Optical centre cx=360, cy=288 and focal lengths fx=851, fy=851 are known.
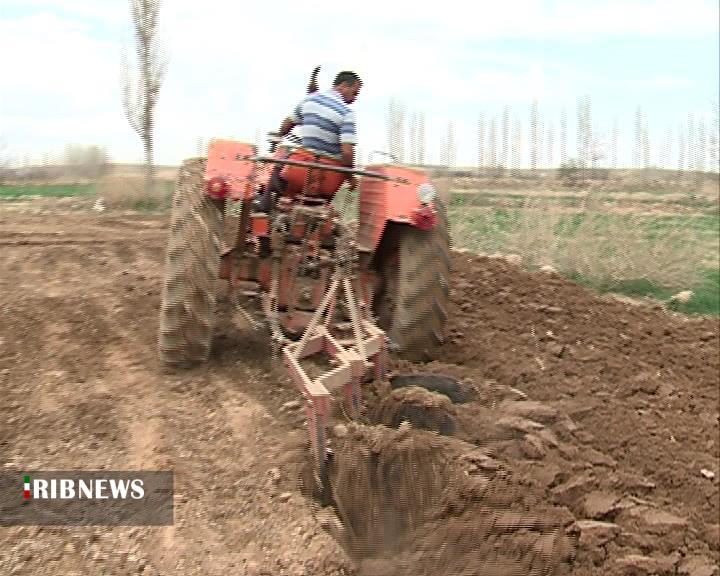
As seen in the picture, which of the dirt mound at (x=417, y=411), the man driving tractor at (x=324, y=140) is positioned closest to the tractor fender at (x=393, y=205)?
the man driving tractor at (x=324, y=140)

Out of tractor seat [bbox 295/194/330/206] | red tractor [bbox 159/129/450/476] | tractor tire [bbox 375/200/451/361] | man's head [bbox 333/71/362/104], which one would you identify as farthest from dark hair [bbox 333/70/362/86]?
tractor tire [bbox 375/200/451/361]

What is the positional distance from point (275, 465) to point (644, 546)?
5.09 feet

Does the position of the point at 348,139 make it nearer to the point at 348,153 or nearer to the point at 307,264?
the point at 348,153

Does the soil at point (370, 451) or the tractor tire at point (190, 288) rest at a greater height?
the tractor tire at point (190, 288)

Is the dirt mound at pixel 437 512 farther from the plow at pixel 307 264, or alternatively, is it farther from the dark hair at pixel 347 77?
the dark hair at pixel 347 77

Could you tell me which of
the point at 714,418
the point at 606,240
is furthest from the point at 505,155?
the point at 714,418

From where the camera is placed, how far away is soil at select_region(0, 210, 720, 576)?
3.06m

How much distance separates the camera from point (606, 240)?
10.2 m

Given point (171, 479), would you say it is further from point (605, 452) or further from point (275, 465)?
point (605, 452)

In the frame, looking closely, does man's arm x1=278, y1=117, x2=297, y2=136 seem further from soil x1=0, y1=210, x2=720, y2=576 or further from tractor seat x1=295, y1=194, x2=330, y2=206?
soil x1=0, y1=210, x2=720, y2=576

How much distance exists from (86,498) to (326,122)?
2.42 m

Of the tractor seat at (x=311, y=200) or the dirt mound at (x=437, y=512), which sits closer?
the dirt mound at (x=437, y=512)

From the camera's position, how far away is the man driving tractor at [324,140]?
15.3 feet

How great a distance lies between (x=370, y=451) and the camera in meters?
3.40
